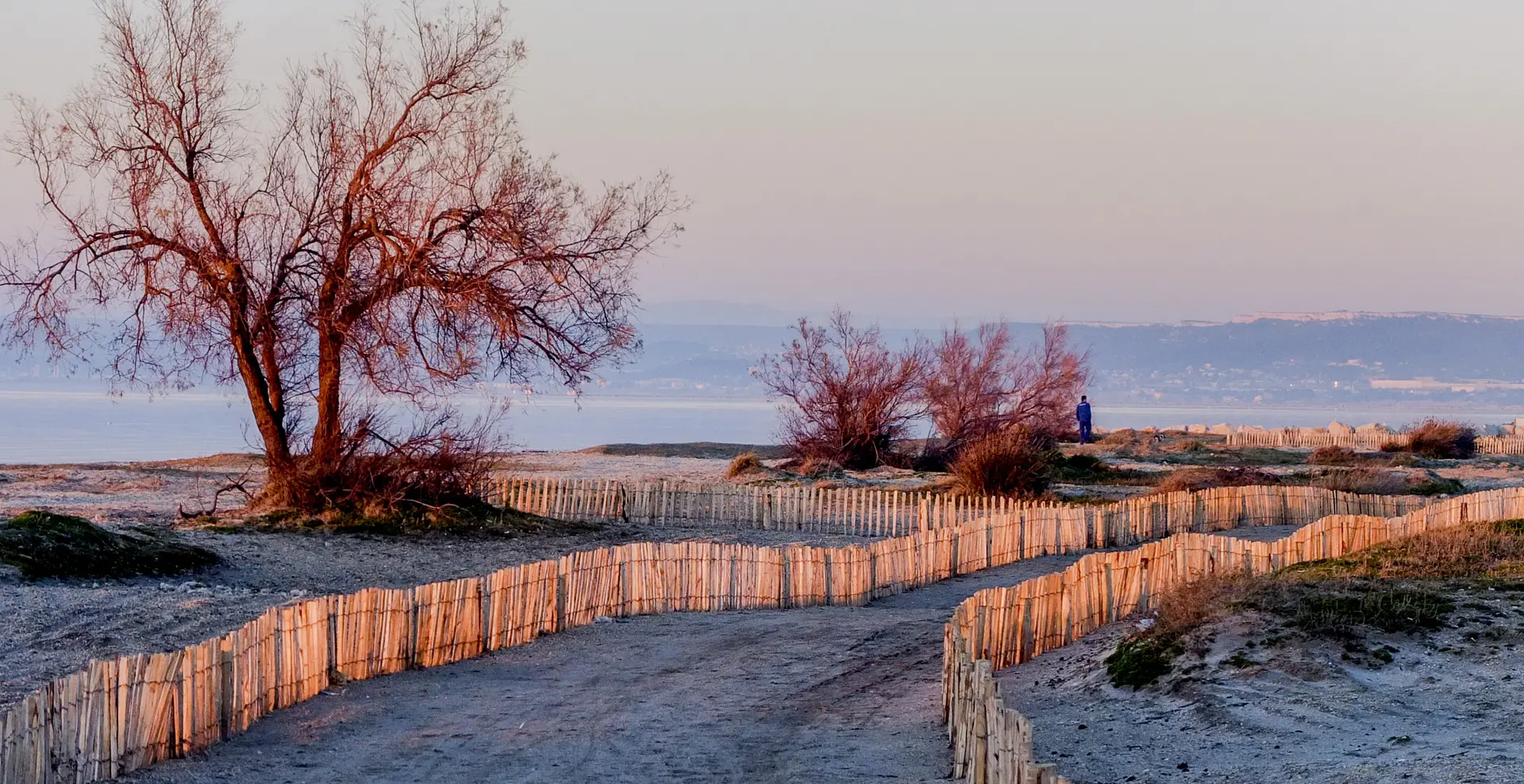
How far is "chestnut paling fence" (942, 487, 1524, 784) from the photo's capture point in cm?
664

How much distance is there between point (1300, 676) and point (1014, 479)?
1808 cm

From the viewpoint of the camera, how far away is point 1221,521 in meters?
24.1

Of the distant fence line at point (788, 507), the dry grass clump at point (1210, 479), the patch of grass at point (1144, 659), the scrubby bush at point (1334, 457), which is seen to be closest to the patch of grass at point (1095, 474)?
the dry grass clump at point (1210, 479)

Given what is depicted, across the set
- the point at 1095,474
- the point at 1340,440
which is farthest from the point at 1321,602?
the point at 1340,440

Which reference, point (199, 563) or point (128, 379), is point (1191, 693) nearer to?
point (199, 563)

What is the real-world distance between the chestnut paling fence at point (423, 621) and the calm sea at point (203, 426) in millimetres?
7392

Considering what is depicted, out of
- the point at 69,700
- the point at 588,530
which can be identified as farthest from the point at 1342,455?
the point at 69,700

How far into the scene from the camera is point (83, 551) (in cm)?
1449

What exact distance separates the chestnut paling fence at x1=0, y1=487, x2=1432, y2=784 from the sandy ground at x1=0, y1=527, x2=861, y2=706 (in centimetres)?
145

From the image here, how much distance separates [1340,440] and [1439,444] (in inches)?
297

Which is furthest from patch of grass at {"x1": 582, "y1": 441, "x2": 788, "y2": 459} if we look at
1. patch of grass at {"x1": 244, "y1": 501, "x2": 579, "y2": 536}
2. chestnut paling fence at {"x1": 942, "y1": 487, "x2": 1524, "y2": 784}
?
chestnut paling fence at {"x1": 942, "y1": 487, "x2": 1524, "y2": 784}

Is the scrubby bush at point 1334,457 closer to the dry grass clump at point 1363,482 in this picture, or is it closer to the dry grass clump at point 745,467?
the dry grass clump at point 1363,482

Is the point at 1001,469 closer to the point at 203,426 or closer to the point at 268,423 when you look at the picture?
the point at 268,423

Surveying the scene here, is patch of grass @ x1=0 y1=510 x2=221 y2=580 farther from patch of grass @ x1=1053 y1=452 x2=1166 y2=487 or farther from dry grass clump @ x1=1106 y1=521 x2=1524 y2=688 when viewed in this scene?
patch of grass @ x1=1053 y1=452 x2=1166 y2=487
